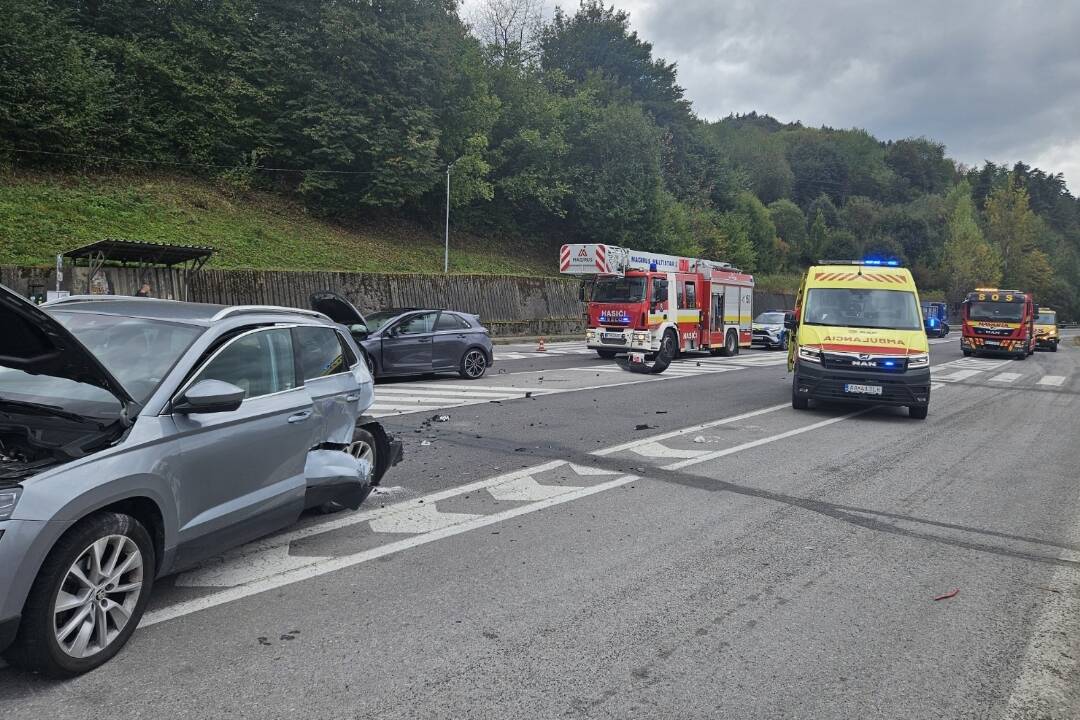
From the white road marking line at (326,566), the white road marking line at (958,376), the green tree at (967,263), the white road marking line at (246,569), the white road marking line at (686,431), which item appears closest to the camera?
the white road marking line at (326,566)

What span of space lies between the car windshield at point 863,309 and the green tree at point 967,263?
7726cm

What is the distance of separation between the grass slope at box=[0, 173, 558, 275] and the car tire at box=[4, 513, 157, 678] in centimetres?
2175

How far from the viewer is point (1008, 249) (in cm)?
9231

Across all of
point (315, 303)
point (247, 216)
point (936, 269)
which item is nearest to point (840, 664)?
point (315, 303)

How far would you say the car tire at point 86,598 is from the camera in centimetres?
316

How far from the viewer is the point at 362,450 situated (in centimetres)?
628

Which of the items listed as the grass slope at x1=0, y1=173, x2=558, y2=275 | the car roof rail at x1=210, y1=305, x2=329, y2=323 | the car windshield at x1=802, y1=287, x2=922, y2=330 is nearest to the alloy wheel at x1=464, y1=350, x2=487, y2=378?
the car windshield at x1=802, y1=287, x2=922, y2=330

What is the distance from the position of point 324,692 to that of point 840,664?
8.25 feet

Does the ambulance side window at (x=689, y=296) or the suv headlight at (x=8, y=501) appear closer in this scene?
the suv headlight at (x=8, y=501)

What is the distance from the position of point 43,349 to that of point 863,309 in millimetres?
12068

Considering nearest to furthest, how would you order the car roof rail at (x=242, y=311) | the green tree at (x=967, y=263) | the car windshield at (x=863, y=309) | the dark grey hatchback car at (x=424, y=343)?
1. the car roof rail at (x=242, y=311)
2. the car windshield at (x=863, y=309)
3. the dark grey hatchback car at (x=424, y=343)
4. the green tree at (x=967, y=263)

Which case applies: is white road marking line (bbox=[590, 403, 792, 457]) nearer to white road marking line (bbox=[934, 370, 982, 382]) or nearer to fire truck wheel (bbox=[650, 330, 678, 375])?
fire truck wheel (bbox=[650, 330, 678, 375])

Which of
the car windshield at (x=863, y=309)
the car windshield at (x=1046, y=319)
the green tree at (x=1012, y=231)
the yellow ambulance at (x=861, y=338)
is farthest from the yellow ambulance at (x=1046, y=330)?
the green tree at (x=1012, y=231)

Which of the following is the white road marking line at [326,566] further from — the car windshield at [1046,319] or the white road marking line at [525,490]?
the car windshield at [1046,319]
